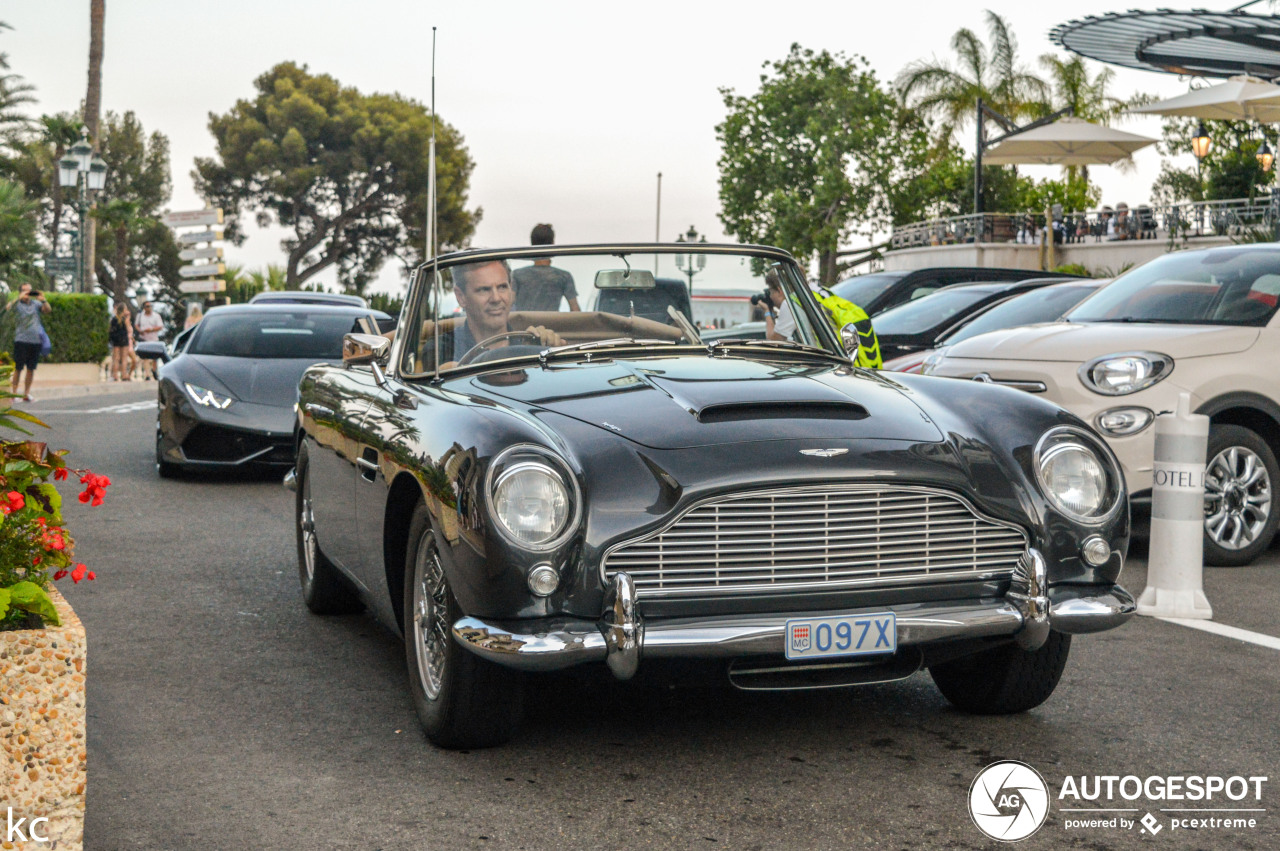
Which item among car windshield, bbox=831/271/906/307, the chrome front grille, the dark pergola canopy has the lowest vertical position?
the chrome front grille

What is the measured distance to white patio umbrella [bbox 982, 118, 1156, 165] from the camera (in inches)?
1158

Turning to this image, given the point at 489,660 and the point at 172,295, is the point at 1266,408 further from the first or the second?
the point at 172,295

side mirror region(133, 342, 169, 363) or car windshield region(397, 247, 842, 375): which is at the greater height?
car windshield region(397, 247, 842, 375)

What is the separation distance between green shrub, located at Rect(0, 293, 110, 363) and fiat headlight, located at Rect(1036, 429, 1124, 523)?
26867mm

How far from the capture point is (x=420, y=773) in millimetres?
4117

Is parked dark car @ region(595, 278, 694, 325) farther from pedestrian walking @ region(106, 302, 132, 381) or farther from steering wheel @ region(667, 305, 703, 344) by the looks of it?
pedestrian walking @ region(106, 302, 132, 381)

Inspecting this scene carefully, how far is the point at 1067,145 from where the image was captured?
30109mm

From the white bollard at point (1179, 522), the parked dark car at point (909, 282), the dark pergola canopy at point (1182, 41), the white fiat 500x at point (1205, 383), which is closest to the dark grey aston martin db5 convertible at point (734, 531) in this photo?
the white bollard at point (1179, 522)

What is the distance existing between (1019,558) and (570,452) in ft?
4.23

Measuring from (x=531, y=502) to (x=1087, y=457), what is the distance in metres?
1.70

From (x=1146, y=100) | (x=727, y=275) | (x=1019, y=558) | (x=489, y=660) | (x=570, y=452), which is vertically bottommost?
(x=489, y=660)

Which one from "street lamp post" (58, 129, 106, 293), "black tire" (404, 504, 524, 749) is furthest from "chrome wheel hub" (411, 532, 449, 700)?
"street lamp post" (58, 129, 106, 293)

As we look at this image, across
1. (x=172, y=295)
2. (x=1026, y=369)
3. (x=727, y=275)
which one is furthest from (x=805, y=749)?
(x=172, y=295)

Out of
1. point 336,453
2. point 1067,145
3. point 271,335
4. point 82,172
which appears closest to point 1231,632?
point 336,453
